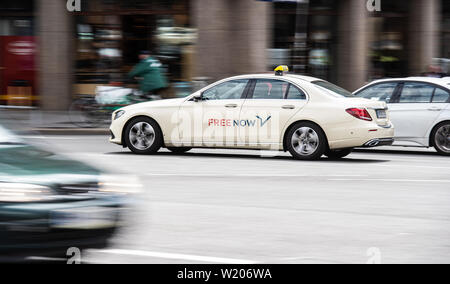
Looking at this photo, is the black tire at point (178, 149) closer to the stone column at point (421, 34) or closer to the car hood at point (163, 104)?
the car hood at point (163, 104)

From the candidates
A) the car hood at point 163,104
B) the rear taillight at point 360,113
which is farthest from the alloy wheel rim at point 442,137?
the car hood at point 163,104

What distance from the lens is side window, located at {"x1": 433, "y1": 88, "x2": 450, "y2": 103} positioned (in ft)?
49.1

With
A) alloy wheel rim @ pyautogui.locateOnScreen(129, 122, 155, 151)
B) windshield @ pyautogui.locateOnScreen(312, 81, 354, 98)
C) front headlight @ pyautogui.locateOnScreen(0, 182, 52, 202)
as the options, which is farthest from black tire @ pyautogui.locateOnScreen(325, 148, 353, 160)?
front headlight @ pyautogui.locateOnScreen(0, 182, 52, 202)

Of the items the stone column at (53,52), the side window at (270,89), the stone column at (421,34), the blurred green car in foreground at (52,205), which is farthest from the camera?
the stone column at (421,34)

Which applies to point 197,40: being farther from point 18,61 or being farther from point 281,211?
point 281,211

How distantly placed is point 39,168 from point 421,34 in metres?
24.0

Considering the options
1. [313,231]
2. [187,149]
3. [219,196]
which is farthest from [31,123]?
[313,231]

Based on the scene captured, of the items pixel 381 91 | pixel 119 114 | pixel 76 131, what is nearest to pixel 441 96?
pixel 381 91

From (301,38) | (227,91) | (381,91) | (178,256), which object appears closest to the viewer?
(178,256)

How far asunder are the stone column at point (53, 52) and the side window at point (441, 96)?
12.9 metres

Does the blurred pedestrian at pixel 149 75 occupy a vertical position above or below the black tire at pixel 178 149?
above

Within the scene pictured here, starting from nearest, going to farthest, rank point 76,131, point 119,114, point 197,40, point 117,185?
1. point 117,185
2. point 119,114
3. point 76,131
4. point 197,40

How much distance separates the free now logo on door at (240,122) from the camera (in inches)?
536

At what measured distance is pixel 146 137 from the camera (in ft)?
47.3
